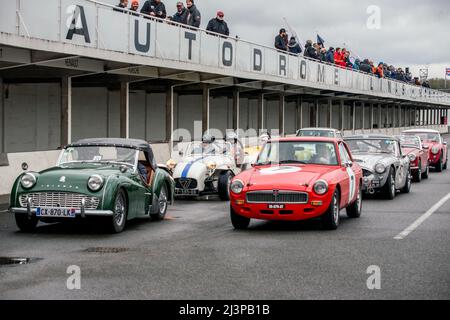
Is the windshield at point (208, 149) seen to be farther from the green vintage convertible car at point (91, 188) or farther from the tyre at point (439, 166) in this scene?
the tyre at point (439, 166)

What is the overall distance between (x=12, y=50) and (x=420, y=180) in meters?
11.8

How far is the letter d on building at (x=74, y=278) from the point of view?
7.71 metres

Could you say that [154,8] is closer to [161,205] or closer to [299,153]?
[161,205]

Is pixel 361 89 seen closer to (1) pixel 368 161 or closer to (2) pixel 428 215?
(1) pixel 368 161

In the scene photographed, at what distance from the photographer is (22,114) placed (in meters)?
28.5

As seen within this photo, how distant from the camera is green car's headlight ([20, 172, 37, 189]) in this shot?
38.4 ft

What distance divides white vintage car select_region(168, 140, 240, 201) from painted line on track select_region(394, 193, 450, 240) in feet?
14.5

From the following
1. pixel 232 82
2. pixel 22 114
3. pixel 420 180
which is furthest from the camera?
pixel 232 82

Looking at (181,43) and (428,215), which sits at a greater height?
(181,43)

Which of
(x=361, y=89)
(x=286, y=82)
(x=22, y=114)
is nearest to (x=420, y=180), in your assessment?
(x=286, y=82)

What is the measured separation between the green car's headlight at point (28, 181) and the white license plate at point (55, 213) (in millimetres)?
387

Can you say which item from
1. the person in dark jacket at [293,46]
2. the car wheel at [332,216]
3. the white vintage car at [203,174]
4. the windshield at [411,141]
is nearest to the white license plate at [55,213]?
the car wheel at [332,216]

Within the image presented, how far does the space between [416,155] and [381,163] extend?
618cm
